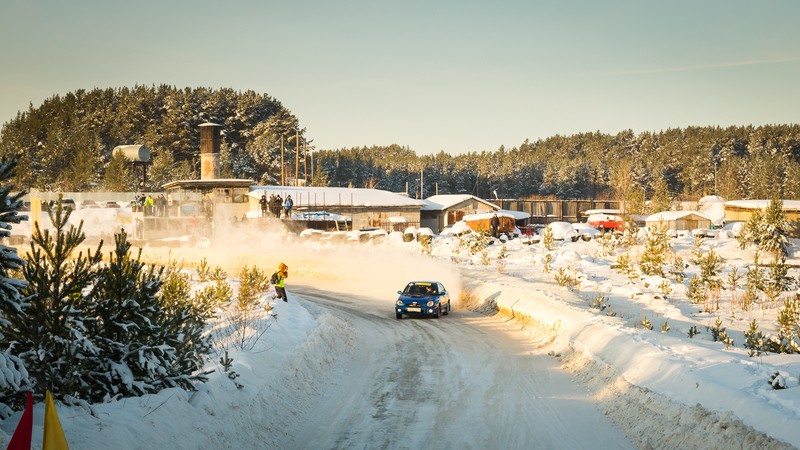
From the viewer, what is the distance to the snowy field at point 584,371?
795 centimetres

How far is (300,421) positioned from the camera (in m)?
11.1

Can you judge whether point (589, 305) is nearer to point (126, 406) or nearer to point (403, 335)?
point (403, 335)

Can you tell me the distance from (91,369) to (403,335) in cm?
1285

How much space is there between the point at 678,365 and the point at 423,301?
13.8 m

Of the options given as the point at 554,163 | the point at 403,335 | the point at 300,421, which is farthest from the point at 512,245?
the point at 554,163

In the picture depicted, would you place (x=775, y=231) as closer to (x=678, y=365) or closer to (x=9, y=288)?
(x=678, y=365)

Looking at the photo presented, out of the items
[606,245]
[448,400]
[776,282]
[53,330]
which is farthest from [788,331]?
[606,245]

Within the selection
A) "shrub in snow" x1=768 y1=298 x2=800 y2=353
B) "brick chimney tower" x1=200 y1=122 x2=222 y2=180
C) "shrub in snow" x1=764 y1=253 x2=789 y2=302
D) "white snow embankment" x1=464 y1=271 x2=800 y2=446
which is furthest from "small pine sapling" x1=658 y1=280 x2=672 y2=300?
"brick chimney tower" x1=200 y1=122 x2=222 y2=180

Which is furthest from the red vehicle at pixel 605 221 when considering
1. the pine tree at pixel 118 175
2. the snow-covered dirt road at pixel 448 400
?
the pine tree at pixel 118 175

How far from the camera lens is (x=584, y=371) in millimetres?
14273

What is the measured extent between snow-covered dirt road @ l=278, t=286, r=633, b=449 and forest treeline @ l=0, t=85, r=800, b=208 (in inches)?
2056

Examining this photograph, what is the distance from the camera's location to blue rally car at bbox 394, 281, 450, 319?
79.1 ft

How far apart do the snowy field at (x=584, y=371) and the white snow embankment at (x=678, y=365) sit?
3 cm

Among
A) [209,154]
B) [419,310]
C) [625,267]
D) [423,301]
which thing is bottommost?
[419,310]
